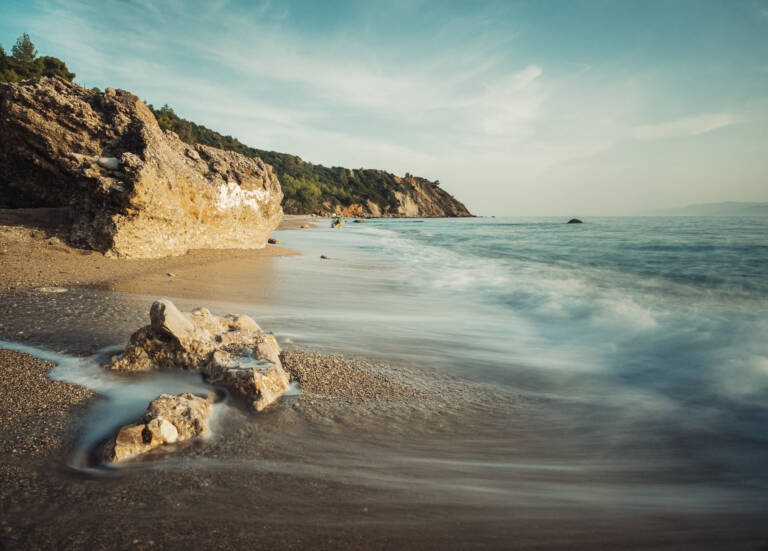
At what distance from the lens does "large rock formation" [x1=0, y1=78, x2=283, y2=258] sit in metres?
7.19

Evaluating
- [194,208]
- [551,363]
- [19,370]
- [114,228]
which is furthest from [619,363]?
[194,208]

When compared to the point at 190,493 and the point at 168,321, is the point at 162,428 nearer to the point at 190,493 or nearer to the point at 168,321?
the point at 190,493

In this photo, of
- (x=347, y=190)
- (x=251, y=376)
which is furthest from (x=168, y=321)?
(x=347, y=190)

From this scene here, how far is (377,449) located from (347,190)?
403 feet

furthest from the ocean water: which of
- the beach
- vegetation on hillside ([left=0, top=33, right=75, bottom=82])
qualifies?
vegetation on hillside ([left=0, top=33, right=75, bottom=82])

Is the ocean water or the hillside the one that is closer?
the ocean water

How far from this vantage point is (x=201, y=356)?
2.95 m

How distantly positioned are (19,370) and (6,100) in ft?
30.1

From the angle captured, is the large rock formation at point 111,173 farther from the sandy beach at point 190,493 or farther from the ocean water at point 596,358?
the sandy beach at point 190,493

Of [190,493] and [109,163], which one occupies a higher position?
[109,163]

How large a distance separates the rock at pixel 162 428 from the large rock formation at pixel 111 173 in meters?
6.46

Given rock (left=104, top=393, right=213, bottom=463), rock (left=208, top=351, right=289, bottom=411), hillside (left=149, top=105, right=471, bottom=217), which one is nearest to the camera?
rock (left=104, top=393, right=213, bottom=463)

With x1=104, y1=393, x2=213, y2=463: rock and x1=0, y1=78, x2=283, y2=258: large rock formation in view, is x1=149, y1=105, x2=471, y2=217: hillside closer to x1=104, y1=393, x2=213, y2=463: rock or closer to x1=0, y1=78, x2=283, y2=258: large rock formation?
x1=0, y1=78, x2=283, y2=258: large rock formation

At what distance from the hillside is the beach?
76.4 m
